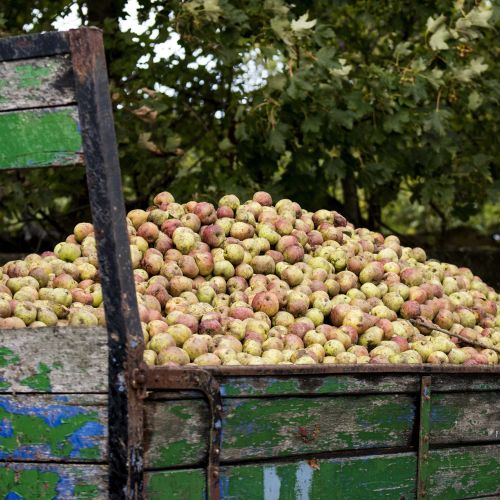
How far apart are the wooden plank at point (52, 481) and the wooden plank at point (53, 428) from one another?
22 mm

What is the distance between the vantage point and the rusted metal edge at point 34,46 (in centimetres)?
197

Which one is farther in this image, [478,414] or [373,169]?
[373,169]

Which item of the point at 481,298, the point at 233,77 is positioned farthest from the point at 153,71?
the point at 481,298

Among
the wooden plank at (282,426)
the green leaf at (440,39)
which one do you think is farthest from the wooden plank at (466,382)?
the green leaf at (440,39)

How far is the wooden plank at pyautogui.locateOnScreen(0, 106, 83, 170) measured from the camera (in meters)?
2.00

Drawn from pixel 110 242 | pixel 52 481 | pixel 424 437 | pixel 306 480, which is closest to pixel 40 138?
pixel 110 242

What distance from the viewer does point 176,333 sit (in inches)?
101

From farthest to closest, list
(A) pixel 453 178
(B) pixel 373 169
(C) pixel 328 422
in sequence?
(A) pixel 453 178, (B) pixel 373 169, (C) pixel 328 422

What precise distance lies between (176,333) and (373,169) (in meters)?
3.81

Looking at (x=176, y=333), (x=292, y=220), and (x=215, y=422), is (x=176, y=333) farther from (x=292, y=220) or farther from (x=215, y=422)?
(x=292, y=220)

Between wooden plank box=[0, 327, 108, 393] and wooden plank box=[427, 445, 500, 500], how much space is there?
1.05 metres

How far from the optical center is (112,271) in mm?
2010

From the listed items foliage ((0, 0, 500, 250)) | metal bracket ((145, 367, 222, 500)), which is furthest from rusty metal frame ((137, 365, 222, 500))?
foliage ((0, 0, 500, 250))

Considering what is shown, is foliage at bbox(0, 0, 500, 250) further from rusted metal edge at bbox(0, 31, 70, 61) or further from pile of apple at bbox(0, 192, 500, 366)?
rusted metal edge at bbox(0, 31, 70, 61)
